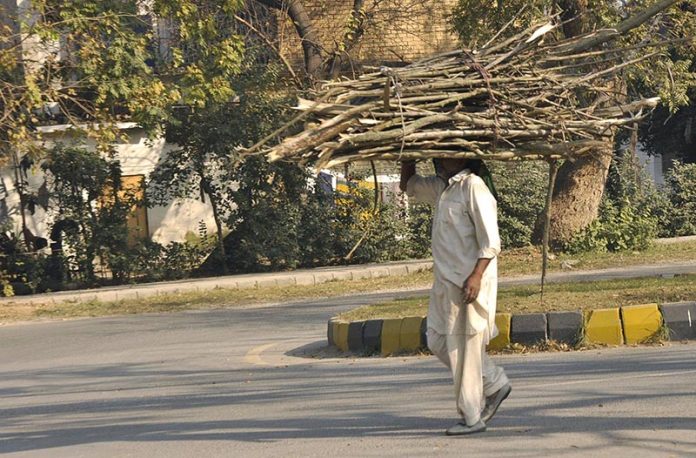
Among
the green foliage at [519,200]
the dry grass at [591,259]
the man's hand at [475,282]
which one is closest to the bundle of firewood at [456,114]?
the man's hand at [475,282]

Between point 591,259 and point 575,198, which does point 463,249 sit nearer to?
point 591,259

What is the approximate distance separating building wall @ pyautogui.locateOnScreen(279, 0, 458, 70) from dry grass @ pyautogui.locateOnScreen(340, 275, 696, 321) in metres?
11.5

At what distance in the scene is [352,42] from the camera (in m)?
21.9

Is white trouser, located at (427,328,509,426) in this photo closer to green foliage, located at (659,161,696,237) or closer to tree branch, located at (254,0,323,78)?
tree branch, located at (254,0,323,78)

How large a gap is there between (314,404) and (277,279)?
11.4m

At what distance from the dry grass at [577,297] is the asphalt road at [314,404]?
2.63ft

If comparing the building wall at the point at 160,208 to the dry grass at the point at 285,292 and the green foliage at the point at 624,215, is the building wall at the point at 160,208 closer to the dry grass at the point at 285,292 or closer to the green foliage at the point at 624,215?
the dry grass at the point at 285,292

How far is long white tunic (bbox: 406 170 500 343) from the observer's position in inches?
255

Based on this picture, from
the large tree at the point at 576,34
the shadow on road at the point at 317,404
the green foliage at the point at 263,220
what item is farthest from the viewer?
the green foliage at the point at 263,220

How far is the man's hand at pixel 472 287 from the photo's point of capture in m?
6.40

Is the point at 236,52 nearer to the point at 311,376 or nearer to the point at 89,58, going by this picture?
the point at 89,58

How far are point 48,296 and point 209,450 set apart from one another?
12879 mm

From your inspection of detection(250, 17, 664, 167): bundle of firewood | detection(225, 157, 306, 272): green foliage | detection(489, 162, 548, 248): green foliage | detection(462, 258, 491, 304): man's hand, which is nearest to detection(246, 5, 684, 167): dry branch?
detection(250, 17, 664, 167): bundle of firewood

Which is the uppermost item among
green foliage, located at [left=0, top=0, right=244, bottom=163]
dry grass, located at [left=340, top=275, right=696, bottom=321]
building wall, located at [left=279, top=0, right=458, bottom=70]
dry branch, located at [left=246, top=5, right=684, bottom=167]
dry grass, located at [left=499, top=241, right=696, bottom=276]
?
building wall, located at [left=279, top=0, right=458, bottom=70]
